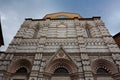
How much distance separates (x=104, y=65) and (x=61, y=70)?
415 cm

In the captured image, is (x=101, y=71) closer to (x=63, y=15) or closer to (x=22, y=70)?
(x=22, y=70)

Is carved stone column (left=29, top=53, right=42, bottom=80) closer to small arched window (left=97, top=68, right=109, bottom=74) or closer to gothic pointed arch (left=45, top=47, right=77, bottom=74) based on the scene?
gothic pointed arch (left=45, top=47, right=77, bottom=74)

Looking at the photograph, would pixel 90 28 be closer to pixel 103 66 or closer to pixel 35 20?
pixel 103 66

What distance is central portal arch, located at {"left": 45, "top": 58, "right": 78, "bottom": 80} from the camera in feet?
37.3

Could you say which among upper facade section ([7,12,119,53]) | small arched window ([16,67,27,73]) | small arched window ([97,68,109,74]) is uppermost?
upper facade section ([7,12,119,53])

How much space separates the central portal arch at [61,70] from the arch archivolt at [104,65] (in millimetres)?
1893

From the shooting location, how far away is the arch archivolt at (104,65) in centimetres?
1159

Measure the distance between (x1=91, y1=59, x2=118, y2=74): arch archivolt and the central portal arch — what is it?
1.89 meters

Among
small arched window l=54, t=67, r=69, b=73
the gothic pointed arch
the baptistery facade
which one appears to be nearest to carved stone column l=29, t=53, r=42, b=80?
the baptistery facade

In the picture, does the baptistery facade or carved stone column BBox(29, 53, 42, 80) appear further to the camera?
the baptistery facade

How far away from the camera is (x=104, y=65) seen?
12312 mm

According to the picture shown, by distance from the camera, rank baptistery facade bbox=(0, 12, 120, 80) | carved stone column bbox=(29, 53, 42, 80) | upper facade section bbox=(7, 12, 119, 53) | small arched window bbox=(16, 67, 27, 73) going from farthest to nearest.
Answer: upper facade section bbox=(7, 12, 119, 53) → small arched window bbox=(16, 67, 27, 73) → baptistery facade bbox=(0, 12, 120, 80) → carved stone column bbox=(29, 53, 42, 80)

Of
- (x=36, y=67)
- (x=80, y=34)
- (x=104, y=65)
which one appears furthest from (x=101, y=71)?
(x=36, y=67)

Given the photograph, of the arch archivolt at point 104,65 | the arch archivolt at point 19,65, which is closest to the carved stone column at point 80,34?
the arch archivolt at point 104,65
